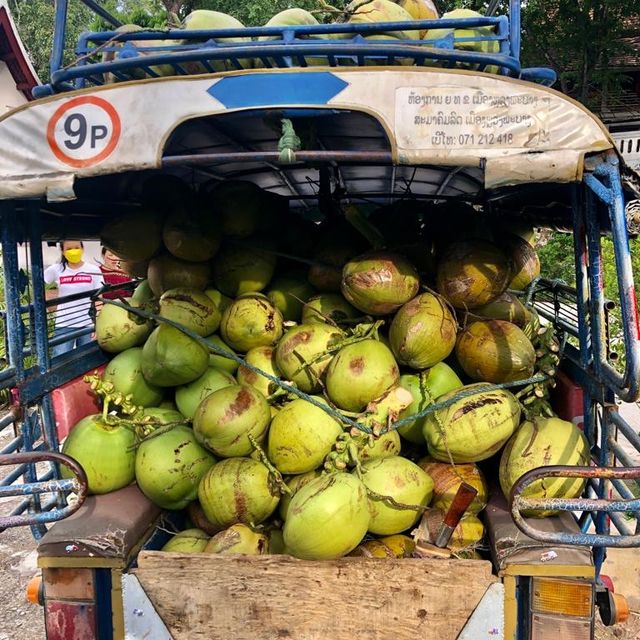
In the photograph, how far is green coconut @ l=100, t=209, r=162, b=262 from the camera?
9.39 feet

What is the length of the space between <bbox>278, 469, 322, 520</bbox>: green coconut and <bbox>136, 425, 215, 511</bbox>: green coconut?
0.33 m

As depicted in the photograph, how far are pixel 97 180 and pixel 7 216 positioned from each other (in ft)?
1.47

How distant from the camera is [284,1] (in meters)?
15.6

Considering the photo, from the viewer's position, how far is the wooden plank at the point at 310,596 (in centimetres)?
177

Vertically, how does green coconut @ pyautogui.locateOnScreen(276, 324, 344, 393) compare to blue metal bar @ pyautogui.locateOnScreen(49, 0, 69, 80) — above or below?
below

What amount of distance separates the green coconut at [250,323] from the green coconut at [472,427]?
84cm

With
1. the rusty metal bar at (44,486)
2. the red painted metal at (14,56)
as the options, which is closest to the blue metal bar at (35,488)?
the rusty metal bar at (44,486)

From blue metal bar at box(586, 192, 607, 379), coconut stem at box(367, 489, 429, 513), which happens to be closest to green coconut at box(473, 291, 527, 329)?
blue metal bar at box(586, 192, 607, 379)

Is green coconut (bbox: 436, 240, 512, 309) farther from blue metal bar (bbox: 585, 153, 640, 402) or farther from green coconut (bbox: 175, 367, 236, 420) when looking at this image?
green coconut (bbox: 175, 367, 236, 420)

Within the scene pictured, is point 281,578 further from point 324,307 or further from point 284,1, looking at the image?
point 284,1

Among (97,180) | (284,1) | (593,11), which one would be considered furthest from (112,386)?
(284,1)

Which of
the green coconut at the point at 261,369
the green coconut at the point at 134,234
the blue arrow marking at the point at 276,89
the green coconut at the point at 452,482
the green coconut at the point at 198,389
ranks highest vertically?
the blue arrow marking at the point at 276,89

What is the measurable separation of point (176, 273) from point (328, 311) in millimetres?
763

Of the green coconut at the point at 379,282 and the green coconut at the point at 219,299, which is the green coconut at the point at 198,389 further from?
the green coconut at the point at 379,282
